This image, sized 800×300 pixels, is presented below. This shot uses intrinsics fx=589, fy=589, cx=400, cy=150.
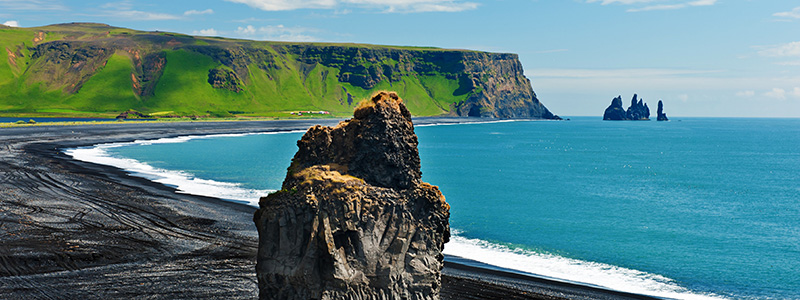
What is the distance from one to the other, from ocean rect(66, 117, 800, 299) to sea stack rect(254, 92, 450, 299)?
52.0ft

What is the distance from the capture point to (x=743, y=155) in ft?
406

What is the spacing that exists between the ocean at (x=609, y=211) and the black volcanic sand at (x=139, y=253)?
5002 millimetres

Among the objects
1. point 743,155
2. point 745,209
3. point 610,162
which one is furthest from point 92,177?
point 743,155

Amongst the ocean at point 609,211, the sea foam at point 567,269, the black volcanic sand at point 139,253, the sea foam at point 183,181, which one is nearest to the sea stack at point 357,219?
the black volcanic sand at point 139,253

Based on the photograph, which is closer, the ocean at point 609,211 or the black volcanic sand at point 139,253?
the black volcanic sand at point 139,253

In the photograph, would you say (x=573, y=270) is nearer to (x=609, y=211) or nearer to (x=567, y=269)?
(x=567, y=269)

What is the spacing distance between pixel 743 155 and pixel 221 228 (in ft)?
398

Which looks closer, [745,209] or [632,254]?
[632,254]

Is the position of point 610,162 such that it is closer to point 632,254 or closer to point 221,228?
point 632,254

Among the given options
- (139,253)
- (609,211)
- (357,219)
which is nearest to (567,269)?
(357,219)

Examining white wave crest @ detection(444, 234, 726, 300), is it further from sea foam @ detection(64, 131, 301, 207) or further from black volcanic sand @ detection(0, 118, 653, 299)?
sea foam @ detection(64, 131, 301, 207)

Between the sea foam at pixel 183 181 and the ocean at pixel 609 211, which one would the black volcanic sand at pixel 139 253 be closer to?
the sea foam at pixel 183 181

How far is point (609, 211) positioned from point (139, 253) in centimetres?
3887

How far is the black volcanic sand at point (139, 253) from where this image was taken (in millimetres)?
Answer: 23109
